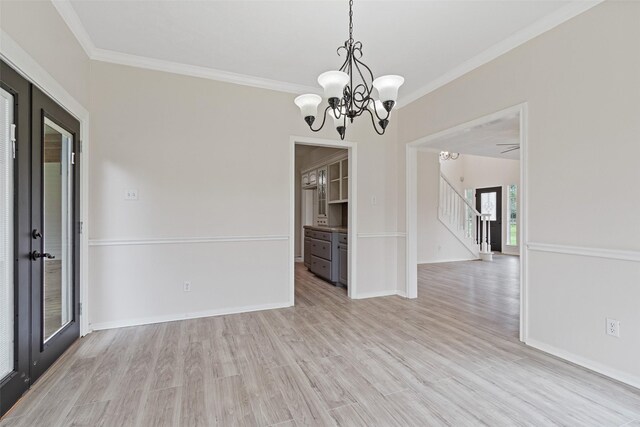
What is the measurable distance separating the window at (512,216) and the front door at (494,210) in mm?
252

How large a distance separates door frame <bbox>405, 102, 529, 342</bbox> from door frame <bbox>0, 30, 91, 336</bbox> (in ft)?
11.9

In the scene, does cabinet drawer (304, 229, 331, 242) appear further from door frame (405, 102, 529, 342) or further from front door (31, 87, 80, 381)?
front door (31, 87, 80, 381)

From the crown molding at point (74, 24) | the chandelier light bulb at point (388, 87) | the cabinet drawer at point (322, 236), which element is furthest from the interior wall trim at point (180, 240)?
the chandelier light bulb at point (388, 87)

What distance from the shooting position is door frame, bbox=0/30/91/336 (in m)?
1.85

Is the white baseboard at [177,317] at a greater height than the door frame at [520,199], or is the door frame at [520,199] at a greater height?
the door frame at [520,199]

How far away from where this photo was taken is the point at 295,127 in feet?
12.7

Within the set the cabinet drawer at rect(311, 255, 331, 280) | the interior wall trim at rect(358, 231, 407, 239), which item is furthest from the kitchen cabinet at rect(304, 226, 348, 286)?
the interior wall trim at rect(358, 231, 407, 239)

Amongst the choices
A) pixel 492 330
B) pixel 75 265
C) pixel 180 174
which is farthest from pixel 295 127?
pixel 492 330

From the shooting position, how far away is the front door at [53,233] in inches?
82.7

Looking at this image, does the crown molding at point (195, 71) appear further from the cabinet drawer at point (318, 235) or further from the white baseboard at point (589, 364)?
the white baseboard at point (589, 364)

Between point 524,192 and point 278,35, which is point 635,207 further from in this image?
point 278,35

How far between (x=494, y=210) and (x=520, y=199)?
7096 mm

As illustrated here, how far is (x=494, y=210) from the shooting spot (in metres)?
9.12

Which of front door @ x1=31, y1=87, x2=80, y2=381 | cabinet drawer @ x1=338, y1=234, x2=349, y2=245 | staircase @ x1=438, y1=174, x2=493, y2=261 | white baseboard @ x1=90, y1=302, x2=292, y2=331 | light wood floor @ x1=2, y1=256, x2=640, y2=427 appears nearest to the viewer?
light wood floor @ x1=2, y1=256, x2=640, y2=427
